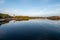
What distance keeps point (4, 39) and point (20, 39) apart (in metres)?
2.12

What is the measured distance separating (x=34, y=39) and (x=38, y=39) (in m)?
0.52

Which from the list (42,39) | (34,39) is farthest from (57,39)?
(34,39)

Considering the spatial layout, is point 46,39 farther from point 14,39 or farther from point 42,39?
point 14,39

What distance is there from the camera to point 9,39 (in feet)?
38.0

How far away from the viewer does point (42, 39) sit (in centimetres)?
1152

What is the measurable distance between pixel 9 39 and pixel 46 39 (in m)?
4.86

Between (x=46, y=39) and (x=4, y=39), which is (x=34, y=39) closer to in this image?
(x=46, y=39)

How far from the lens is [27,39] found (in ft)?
37.6

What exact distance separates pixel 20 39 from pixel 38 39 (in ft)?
7.72

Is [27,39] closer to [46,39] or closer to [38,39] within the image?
[38,39]

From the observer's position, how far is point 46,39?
11.5 m

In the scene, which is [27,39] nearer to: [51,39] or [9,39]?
[9,39]

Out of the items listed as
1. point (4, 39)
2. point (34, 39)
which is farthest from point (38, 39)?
point (4, 39)

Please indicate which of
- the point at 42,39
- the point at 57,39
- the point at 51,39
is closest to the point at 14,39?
the point at 42,39
